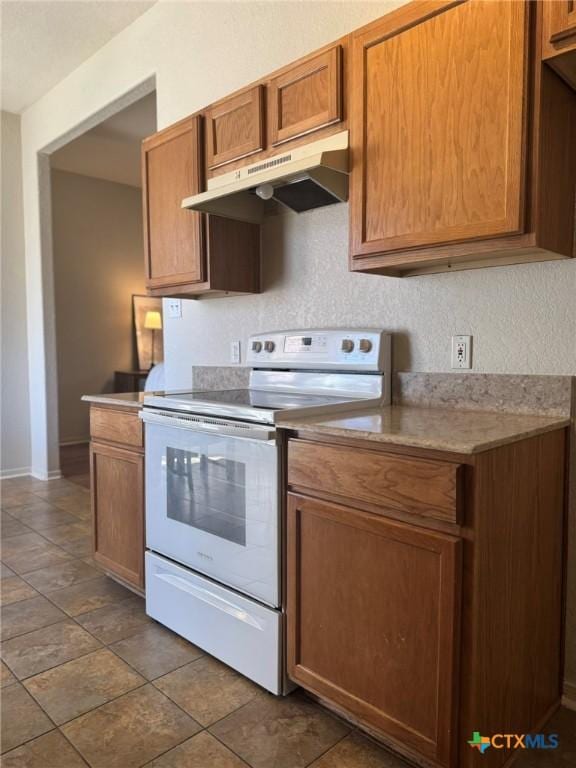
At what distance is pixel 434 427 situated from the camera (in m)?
1.47

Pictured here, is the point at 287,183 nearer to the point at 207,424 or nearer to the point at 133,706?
the point at 207,424

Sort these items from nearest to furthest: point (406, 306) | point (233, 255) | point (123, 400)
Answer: point (406, 306)
point (123, 400)
point (233, 255)

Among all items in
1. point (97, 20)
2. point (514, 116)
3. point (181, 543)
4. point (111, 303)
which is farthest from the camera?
point (111, 303)

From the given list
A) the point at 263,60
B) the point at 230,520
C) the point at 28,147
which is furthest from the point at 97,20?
the point at 230,520

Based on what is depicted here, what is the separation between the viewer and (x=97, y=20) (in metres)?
3.17

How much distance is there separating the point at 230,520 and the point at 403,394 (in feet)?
2.51

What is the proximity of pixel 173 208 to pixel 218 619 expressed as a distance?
5.85 feet

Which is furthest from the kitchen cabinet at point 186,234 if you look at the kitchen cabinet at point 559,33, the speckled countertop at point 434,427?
the kitchen cabinet at point 559,33

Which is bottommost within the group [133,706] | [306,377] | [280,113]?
[133,706]

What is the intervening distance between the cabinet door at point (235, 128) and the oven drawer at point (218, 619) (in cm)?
166

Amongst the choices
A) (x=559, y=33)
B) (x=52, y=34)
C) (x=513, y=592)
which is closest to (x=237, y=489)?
(x=513, y=592)

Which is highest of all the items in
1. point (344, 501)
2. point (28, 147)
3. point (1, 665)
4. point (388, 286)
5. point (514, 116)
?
point (28, 147)

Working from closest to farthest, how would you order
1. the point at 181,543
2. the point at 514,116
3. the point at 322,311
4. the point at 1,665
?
the point at 514,116
the point at 1,665
the point at 181,543
the point at 322,311

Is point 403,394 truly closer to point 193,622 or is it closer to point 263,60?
point 193,622
